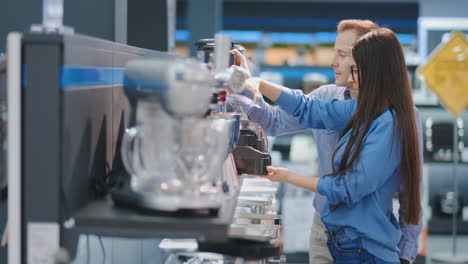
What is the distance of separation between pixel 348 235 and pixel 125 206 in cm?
118

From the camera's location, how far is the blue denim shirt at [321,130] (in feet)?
9.41

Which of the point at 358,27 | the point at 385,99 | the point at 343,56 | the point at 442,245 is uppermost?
the point at 358,27

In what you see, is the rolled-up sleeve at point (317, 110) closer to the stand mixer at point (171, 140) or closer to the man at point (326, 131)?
the man at point (326, 131)

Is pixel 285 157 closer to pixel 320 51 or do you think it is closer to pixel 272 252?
pixel 320 51

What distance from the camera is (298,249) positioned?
21.6ft

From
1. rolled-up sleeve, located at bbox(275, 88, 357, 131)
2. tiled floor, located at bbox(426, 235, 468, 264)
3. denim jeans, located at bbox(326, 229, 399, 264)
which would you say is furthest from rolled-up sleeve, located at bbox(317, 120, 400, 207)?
tiled floor, located at bbox(426, 235, 468, 264)

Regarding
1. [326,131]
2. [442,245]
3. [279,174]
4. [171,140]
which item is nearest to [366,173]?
[279,174]

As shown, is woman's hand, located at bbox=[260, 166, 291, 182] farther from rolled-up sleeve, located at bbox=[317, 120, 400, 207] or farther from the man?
the man

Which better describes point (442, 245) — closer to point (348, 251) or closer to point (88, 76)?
point (348, 251)

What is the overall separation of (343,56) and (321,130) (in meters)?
0.36

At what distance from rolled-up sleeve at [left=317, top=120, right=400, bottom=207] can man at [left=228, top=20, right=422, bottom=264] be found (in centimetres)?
50

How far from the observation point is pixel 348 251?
261 cm

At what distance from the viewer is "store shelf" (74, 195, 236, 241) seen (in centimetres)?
151

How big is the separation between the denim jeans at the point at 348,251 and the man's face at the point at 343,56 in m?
0.72
